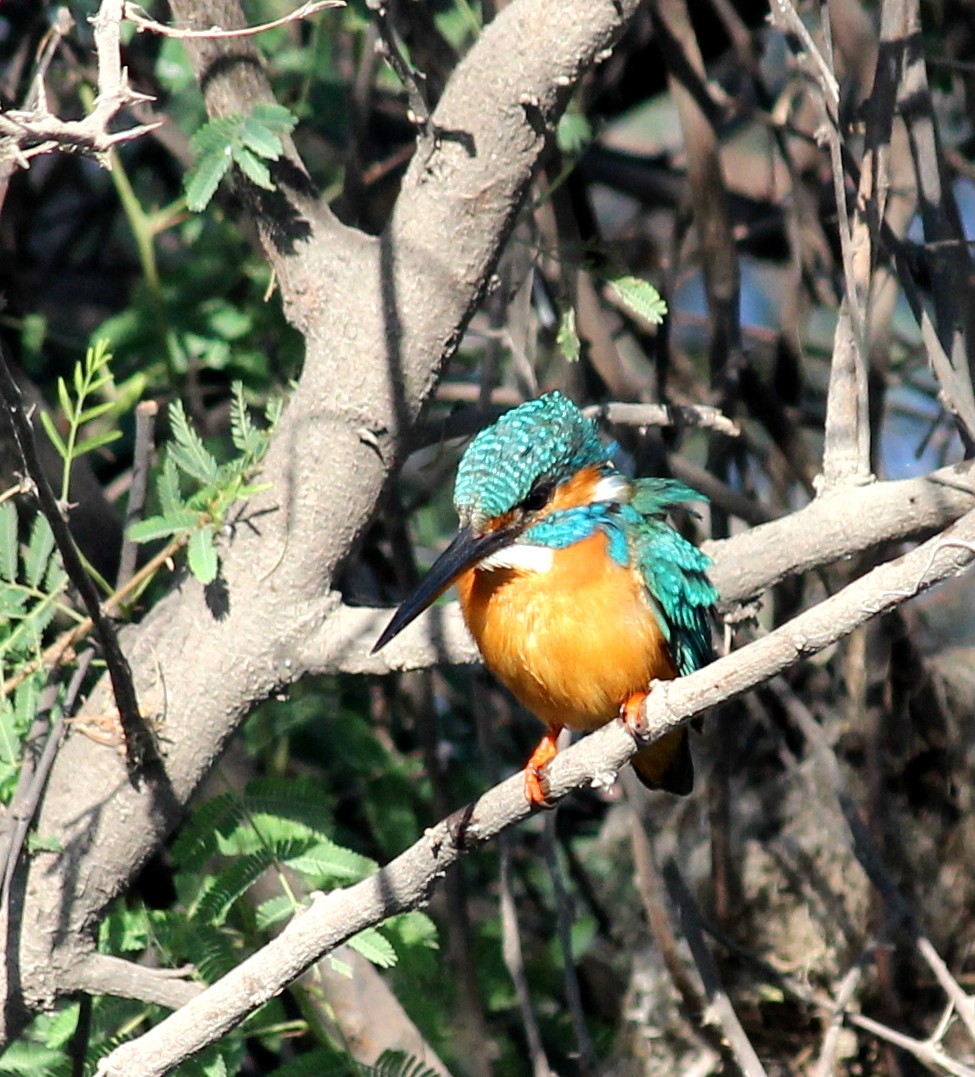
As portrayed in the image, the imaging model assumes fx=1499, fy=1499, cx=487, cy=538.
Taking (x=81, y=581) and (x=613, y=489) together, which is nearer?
(x=81, y=581)

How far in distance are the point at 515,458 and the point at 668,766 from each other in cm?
84

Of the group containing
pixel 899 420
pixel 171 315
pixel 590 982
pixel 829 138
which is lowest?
pixel 590 982

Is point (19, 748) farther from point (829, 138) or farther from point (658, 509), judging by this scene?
point (829, 138)

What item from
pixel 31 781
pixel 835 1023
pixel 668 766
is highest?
pixel 31 781

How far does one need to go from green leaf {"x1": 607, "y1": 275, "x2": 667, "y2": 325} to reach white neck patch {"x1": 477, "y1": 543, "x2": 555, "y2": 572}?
504 mm

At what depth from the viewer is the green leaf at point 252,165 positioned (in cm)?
256

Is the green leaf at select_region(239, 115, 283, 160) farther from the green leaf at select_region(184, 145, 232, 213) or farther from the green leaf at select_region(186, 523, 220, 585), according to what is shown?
the green leaf at select_region(186, 523, 220, 585)

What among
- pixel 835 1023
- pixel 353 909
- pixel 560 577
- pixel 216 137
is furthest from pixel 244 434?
pixel 835 1023

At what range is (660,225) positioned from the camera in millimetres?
5387

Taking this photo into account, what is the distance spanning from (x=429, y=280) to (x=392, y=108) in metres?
1.73

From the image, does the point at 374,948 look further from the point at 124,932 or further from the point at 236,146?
the point at 236,146

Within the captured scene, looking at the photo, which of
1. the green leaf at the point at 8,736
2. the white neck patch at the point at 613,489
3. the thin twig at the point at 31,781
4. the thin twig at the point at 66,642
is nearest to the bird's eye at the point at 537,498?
the white neck patch at the point at 613,489

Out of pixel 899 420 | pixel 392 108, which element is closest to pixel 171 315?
pixel 392 108

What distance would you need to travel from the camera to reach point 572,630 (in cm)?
266
